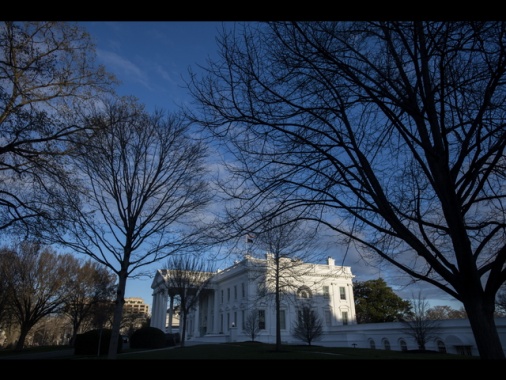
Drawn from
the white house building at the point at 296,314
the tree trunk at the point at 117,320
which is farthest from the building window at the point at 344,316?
the tree trunk at the point at 117,320

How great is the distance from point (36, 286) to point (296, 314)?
99.1ft

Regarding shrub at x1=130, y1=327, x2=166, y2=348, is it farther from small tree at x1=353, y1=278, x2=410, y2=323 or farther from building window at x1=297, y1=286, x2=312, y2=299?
small tree at x1=353, y1=278, x2=410, y2=323

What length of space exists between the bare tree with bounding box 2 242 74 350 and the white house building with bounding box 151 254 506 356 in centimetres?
1050

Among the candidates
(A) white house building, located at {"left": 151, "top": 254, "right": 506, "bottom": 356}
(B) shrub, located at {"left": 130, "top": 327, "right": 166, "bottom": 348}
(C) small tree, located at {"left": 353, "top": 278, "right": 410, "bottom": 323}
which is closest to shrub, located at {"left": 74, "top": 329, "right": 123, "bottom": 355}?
(B) shrub, located at {"left": 130, "top": 327, "right": 166, "bottom": 348}

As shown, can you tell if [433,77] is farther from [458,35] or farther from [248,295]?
[248,295]

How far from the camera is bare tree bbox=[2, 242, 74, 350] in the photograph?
106 feet

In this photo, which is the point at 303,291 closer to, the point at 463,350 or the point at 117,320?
the point at 463,350

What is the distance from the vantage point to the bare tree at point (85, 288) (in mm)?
37406

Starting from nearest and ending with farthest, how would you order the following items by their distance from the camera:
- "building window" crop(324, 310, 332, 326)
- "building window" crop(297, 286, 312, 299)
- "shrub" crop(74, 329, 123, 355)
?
"shrub" crop(74, 329, 123, 355), "building window" crop(297, 286, 312, 299), "building window" crop(324, 310, 332, 326)

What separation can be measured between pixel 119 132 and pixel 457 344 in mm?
28731

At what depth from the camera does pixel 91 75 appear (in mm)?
10836

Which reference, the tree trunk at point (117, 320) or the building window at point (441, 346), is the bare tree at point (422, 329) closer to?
the building window at point (441, 346)

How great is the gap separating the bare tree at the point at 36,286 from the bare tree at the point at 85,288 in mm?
851
